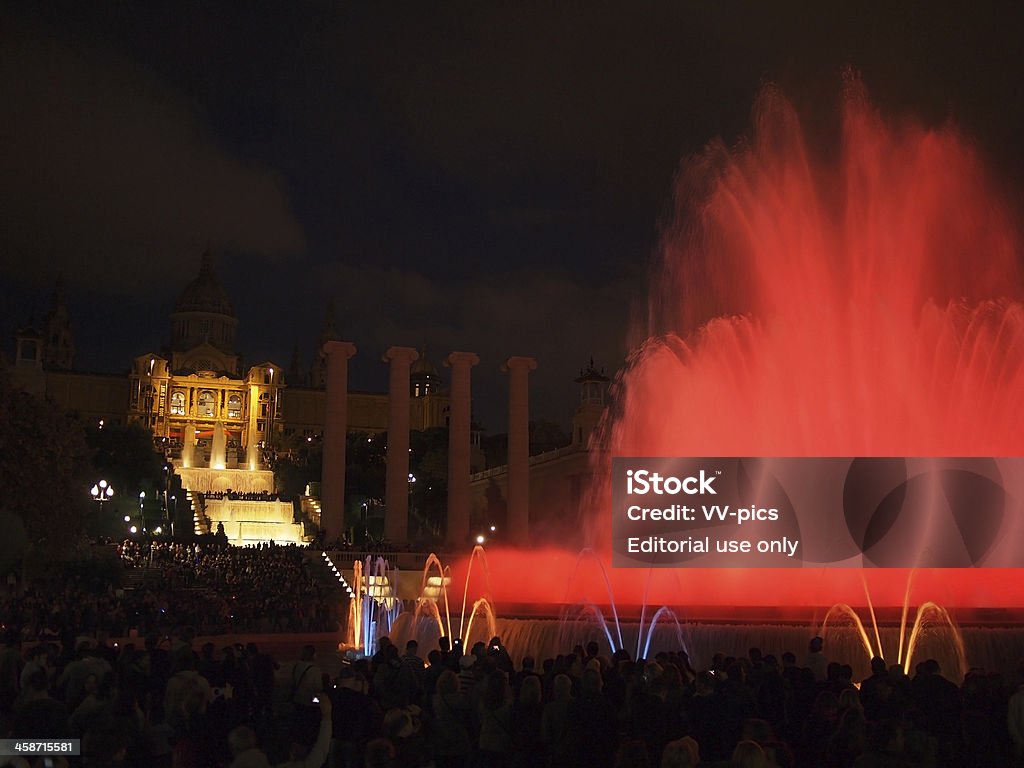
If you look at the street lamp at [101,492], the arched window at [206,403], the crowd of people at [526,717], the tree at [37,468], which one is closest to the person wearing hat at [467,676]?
the crowd of people at [526,717]

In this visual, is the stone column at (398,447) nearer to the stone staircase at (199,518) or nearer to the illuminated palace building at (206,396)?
the stone staircase at (199,518)

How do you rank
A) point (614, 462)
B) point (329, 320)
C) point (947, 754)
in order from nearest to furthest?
point (947, 754) < point (614, 462) < point (329, 320)

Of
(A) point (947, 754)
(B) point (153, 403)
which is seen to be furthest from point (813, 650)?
(B) point (153, 403)

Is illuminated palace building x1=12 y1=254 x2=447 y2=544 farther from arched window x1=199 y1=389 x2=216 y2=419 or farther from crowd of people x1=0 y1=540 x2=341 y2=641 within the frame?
crowd of people x1=0 y1=540 x2=341 y2=641

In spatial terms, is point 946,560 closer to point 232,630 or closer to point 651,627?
point 651,627

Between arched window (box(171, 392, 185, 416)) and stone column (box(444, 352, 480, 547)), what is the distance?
8944 cm

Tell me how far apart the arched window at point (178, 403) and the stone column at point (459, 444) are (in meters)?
89.4

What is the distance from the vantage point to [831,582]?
30.6 metres

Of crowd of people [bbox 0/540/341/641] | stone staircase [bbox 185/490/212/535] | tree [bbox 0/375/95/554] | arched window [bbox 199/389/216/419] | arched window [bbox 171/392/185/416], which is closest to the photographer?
crowd of people [bbox 0/540/341/641]

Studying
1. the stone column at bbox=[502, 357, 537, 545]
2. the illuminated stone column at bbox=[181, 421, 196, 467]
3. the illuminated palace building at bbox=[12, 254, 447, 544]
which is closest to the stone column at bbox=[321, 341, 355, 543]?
the stone column at bbox=[502, 357, 537, 545]

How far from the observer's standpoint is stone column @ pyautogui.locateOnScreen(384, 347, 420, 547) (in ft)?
198

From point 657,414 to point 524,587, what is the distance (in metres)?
7.49

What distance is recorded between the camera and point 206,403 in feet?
480

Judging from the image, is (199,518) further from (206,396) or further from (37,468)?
(206,396)
